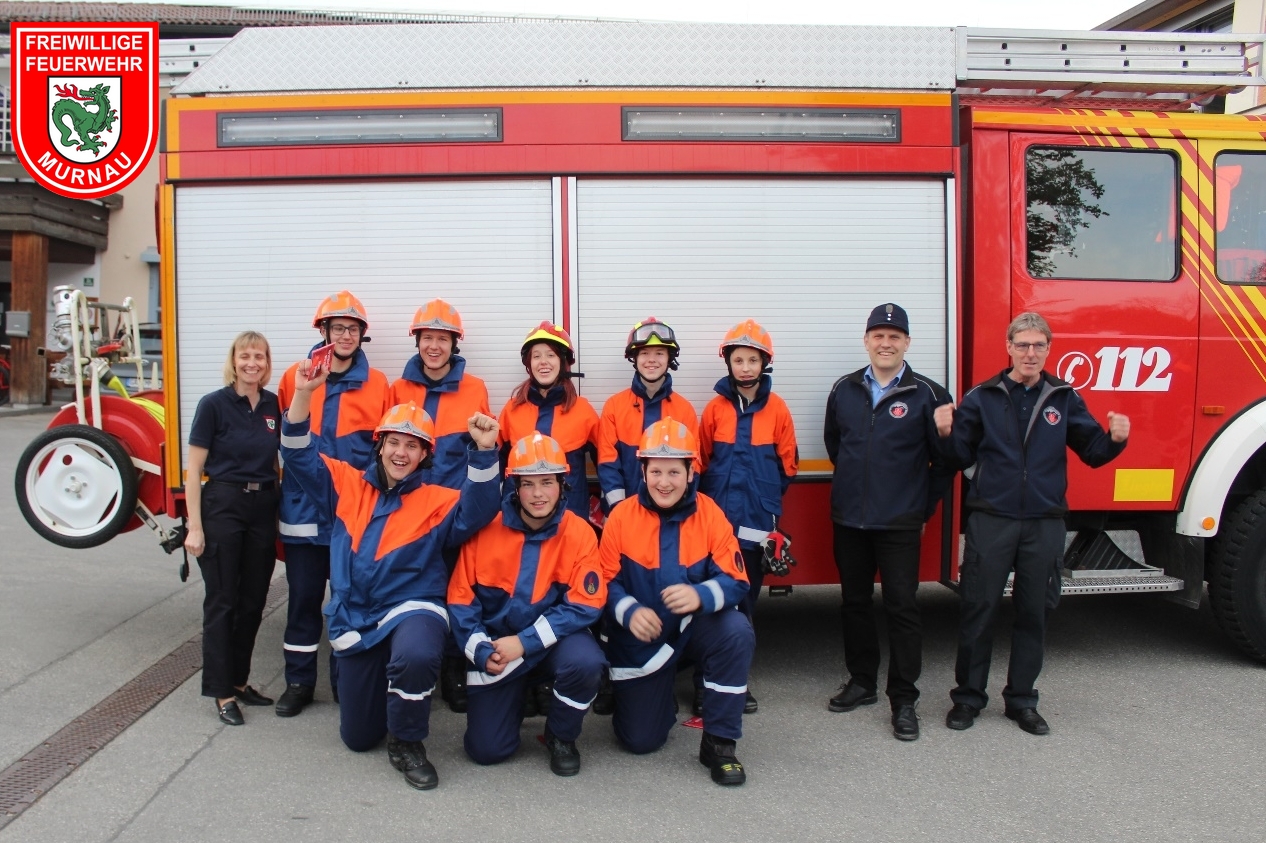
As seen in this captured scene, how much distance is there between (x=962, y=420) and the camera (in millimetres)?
4211

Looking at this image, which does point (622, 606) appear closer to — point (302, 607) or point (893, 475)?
point (893, 475)

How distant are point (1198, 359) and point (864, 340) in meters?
1.73

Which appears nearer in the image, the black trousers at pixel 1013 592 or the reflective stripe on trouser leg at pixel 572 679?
the reflective stripe on trouser leg at pixel 572 679

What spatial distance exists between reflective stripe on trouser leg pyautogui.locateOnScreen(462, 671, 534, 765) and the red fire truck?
142 centimetres

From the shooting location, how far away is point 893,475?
425 centimetres

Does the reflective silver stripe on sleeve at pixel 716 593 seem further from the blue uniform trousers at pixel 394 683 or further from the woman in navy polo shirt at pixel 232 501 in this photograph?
the woman in navy polo shirt at pixel 232 501

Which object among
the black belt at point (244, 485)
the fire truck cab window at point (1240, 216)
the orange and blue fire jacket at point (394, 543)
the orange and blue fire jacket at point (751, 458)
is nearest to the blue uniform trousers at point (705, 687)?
the orange and blue fire jacket at point (751, 458)

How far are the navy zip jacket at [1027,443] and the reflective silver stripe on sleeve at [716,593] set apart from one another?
1194mm

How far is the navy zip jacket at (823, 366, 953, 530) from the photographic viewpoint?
425cm

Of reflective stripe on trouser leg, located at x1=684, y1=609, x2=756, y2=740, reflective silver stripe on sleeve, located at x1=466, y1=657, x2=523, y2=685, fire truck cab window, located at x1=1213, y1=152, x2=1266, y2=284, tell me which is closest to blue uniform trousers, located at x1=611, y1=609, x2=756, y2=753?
reflective stripe on trouser leg, located at x1=684, y1=609, x2=756, y2=740

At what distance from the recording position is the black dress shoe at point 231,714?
422 cm

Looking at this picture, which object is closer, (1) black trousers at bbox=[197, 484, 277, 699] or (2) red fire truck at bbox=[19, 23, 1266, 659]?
(1) black trousers at bbox=[197, 484, 277, 699]

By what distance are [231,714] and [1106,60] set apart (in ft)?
16.5

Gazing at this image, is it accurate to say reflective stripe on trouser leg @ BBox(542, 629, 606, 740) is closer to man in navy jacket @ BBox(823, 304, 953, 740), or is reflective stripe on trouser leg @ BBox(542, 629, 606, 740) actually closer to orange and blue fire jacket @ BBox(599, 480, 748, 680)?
orange and blue fire jacket @ BBox(599, 480, 748, 680)
